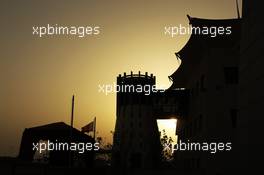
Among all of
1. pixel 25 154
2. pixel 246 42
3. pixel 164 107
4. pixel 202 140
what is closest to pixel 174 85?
pixel 164 107

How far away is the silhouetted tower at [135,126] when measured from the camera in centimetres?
5859

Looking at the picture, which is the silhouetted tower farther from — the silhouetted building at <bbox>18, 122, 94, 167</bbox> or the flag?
the silhouetted building at <bbox>18, 122, 94, 167</bbox>

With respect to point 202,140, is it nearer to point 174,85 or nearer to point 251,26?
point 174,85

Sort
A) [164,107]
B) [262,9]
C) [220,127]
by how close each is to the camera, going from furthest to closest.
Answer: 1. [164,107]
2. [220,127]
3. [262,9]

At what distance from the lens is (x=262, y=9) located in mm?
12336

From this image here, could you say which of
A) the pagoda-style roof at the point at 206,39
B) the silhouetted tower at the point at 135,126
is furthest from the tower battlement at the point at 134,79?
the pagoda-style roof at the point at 206,39

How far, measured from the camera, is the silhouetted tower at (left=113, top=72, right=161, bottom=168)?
192 feet

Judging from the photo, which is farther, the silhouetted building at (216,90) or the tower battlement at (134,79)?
the tower battlement at (134,79)

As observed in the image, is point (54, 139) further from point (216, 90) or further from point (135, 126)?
point (135, 126)

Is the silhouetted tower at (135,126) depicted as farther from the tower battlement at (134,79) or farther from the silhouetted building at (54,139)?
the silhouetted building at (54,139)

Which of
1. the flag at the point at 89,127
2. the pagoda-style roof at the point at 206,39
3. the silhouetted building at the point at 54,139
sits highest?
the pagoda-style roof at the point at 206,39

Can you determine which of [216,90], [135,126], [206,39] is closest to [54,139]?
[216,90]

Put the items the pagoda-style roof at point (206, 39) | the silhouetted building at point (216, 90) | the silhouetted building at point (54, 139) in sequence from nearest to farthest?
the silhouetted building at point (216, 90)
the pagoda-style roof at point (206, 39)
the silhouetted building at point (54, 139)

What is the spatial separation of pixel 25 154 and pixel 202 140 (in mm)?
12655
